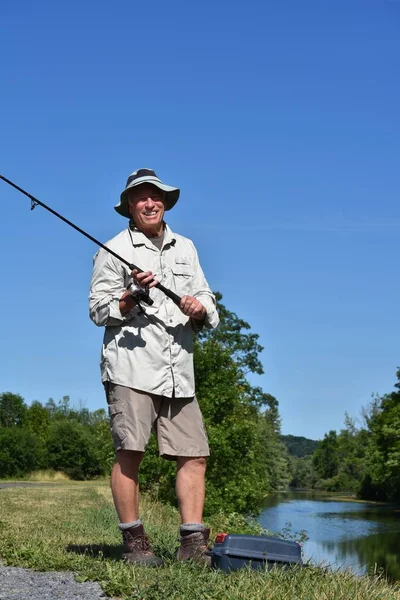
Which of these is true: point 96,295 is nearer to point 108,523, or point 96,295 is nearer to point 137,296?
point 137,296

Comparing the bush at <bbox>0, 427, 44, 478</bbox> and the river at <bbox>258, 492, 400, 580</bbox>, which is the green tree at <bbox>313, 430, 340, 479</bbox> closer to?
the bush at <bbox>0, 427, 44, 478</bbox>

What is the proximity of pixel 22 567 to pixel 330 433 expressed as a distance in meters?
127

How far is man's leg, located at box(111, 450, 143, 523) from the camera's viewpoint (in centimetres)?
486

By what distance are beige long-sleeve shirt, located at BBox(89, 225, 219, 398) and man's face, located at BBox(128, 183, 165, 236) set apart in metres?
0.07

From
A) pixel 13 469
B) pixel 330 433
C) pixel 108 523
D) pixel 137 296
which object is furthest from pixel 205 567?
pixel 330 433

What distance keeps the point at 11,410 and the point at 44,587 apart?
81.2m

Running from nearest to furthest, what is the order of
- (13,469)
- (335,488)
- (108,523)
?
(108,523) < (13,469) < (335,488)

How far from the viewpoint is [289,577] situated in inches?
154

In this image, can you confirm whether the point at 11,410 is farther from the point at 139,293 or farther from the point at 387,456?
the point at 139,293

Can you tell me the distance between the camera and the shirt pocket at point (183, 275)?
208 inches

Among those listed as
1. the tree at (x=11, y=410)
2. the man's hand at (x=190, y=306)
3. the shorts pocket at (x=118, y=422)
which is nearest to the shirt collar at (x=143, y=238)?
the man's hand at (x=190, y=306)

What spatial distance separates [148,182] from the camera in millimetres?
5230

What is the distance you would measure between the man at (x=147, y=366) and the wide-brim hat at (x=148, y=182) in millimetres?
10

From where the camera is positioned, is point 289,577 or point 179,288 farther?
point 179,288
